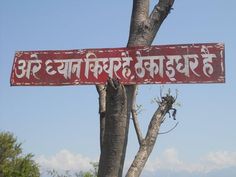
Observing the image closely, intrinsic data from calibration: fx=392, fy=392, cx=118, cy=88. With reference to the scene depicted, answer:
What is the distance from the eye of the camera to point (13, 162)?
123 feet

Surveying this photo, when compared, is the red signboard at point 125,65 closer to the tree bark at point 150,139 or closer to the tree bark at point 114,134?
the tree bark at point 114,134

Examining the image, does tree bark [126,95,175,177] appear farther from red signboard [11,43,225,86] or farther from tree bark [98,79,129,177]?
tree bark [98,79,129,177]

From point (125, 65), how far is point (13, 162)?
118ft

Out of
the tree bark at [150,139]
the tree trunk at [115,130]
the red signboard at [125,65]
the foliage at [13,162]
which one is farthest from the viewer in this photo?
the foliage at [13,162]

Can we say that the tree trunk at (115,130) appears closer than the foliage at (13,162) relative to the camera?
Yes

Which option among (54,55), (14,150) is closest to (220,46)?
(54,55)

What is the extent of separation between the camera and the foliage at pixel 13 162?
35.7 m

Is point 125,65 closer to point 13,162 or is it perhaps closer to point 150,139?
point 150,139

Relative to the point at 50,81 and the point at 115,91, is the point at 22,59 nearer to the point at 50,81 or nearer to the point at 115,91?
the point at 50,81

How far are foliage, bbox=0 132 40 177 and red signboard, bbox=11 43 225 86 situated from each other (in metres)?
33.2

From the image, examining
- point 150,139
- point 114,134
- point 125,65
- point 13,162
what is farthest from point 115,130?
point 13,162

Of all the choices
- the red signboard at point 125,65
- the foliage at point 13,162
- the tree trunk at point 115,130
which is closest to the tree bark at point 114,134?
the tree trunk at point 115,130

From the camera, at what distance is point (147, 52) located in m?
3.84

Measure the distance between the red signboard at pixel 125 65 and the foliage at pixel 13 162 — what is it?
33237mm
